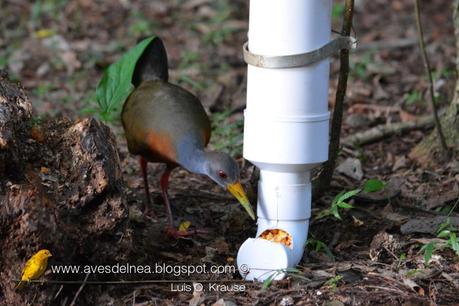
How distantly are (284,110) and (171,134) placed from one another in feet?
3.79

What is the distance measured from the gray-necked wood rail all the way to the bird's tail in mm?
173

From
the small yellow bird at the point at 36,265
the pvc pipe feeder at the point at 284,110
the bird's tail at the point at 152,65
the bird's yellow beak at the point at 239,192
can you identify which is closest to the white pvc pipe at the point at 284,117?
the pvc pipe feeder at the point at 284,110

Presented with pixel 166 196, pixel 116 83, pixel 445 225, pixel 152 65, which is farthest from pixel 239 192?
pixel 152 65

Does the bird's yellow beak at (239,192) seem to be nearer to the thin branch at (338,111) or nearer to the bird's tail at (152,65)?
the thin branch at (338,111)

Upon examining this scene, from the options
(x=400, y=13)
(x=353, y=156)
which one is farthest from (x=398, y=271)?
(x=400, y=13)

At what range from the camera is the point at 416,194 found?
15.7 feet

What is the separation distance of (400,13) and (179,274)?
636 cm

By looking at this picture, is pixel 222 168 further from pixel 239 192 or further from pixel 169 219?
pixel 169 219

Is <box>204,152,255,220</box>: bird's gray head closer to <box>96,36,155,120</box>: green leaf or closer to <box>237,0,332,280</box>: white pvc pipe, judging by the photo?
<box>237,0,332,280</box>: white pvc pipe

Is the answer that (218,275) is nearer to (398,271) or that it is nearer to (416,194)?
(398,271)

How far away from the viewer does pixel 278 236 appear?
148 inches

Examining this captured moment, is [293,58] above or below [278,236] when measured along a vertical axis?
above

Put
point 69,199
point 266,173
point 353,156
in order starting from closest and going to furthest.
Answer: point 69,199
point 266,173
point 353,156

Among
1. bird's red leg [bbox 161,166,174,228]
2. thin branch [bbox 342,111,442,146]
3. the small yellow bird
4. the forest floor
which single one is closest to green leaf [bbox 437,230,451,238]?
the forest floor
